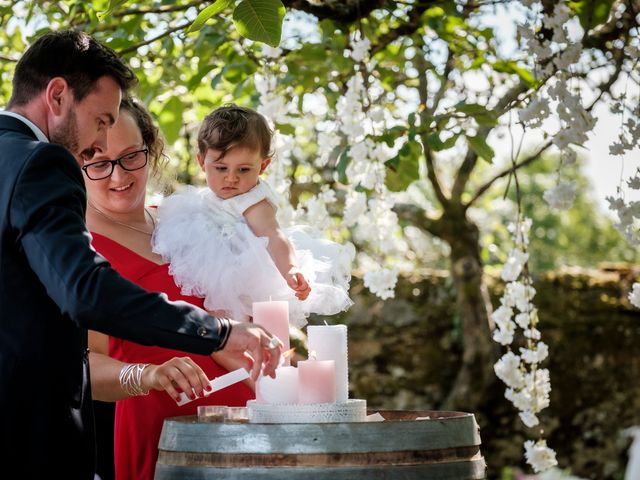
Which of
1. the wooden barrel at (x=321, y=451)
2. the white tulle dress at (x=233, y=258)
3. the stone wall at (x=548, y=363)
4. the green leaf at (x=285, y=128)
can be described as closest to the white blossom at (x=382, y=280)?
the green leaf at (x=285, y=128)

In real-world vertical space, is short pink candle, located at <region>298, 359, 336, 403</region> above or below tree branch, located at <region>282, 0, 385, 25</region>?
below

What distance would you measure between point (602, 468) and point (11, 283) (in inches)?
197

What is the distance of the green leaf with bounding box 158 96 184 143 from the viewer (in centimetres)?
447

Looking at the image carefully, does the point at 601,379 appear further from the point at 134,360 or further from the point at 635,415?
the point at 134,360

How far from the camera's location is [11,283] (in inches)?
74.0

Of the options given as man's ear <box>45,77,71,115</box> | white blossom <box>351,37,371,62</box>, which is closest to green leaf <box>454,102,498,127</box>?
white blossom <box>351,37,371,62</box>

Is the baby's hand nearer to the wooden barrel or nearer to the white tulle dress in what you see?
the white tulle dress

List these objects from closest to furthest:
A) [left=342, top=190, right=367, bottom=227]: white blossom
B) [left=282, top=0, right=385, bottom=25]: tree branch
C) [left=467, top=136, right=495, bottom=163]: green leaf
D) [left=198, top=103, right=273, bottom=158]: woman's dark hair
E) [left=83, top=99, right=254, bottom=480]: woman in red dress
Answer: [left=83, top=99, right=254, bottom=480]: woman in red dress
[left=198, top=103, right=273, bottom=158]: woman's dark hair
[left=282, top=0, right=385, bottom=25]: tree branch
[left=467, top=136, right=495, bottom=163]: green leaf
[left=342, top=190, right=367, bottom=227]: white blossom

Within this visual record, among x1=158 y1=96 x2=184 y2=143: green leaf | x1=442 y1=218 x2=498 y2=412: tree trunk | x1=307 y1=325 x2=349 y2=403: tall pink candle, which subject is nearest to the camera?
x1=307 y1=325 x2=349 y2=403: tall pink candle

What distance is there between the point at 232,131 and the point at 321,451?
133 cm

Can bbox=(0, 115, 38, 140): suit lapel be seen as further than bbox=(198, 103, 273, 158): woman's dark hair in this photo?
A: No

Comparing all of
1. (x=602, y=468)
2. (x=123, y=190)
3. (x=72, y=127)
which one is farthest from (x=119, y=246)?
(x=602, y=468)

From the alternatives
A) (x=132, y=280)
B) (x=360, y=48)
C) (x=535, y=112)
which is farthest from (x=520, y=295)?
(x=132, y=280)

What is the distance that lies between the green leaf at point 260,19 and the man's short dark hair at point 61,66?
0.49 m
